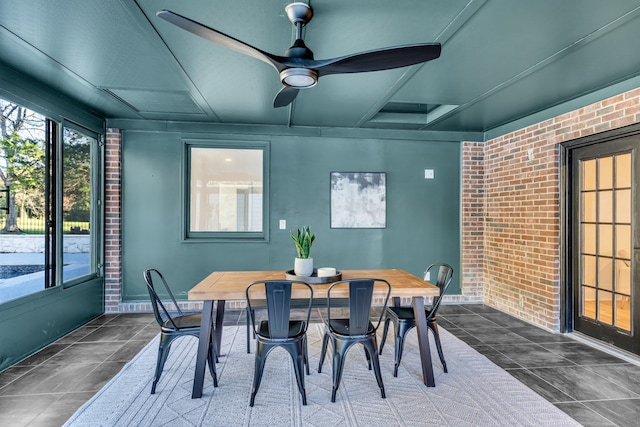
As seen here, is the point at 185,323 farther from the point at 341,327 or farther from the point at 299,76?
the point at 299,76

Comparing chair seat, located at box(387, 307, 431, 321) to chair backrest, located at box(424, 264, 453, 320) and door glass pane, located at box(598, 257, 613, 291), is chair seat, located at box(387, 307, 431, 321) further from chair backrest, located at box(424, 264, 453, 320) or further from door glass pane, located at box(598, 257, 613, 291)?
door glass pane, located at box(598, 257, 613, 291)

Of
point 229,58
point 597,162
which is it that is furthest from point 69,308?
point 597,162

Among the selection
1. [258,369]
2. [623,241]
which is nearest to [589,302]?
[623,241]

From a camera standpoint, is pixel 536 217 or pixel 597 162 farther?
pixel 536 217

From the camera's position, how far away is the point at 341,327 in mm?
2613

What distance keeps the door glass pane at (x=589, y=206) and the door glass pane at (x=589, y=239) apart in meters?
0.07

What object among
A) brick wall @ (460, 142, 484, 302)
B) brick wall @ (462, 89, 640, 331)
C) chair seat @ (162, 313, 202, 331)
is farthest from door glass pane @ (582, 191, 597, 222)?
chair seat @ (162, 313, 202, 331)

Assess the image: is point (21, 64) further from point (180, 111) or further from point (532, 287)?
point (532, 287)

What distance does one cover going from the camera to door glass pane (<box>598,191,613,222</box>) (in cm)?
339

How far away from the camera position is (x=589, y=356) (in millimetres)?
3186

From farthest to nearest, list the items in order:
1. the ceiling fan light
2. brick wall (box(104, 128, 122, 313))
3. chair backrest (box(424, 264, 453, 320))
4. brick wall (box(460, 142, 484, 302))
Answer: brick wall (box(460, 142, 484, 302)) → brick wall (box(104, 128, 122, 313)) → chair backrest (box(424, 264, 453, 320)) → the ceiling fan light

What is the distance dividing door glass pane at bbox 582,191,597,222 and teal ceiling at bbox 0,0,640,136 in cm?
101

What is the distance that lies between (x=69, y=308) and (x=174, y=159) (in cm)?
208

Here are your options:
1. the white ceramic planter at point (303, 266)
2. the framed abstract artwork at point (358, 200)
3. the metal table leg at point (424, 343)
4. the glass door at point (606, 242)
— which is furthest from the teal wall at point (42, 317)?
the glass door at point (606, 242)
